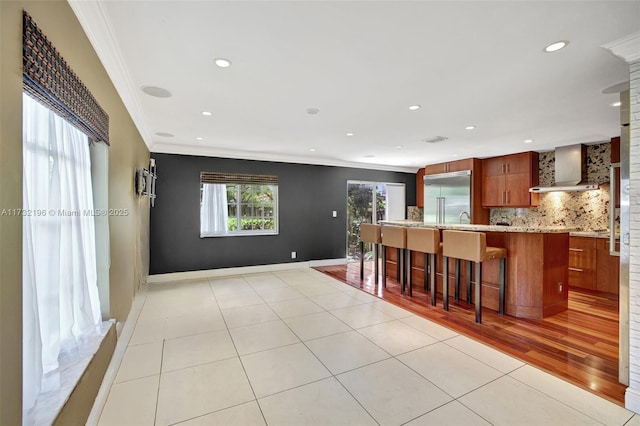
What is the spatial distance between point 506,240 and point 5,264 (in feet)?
14.1

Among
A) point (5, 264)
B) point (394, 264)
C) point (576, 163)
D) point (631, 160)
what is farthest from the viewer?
point (394, 264)

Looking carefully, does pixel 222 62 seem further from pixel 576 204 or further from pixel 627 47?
pixel 576 204

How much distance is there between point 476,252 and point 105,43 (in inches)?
149

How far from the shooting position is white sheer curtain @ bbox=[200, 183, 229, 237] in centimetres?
542

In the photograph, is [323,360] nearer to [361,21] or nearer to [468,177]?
[361,21]

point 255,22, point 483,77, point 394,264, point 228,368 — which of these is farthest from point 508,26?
point 394,264

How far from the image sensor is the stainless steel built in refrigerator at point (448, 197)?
19.9ft

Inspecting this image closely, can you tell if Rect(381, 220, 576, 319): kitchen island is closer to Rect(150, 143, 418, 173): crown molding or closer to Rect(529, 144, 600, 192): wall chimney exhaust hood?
Rect(529, 144, 600, 192): wall chimney exhaust hood

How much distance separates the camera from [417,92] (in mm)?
2709

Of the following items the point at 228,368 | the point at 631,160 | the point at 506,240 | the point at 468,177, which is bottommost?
the point at 228,368

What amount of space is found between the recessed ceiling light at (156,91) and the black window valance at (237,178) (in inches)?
102

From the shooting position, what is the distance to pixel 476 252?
328 centimetres

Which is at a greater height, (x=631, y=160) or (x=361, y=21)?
(x=361, y=21)

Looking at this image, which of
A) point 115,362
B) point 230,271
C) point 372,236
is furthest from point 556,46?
point 230,271
